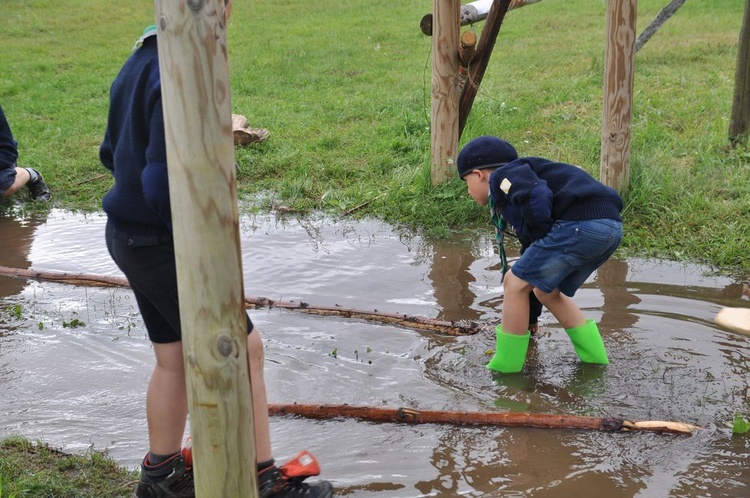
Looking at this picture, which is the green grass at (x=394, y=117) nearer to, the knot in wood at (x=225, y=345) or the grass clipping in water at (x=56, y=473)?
the grass clipping in water at (x=56, y=473)

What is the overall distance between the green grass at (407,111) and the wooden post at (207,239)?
4113mm

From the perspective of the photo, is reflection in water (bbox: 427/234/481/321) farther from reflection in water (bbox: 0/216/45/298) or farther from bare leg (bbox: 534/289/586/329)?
reflection in water (bbox: 0/216/45/298)

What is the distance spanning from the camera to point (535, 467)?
3.35 m

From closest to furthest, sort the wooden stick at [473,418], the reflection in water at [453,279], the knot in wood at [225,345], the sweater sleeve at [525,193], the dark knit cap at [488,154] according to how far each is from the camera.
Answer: the knot in wood at [225,345] → the wooden stick at [473,418] → the sweater sleeve at [525,193] → the dark knit cap at [488,154] → the reflection in water at [453,279]

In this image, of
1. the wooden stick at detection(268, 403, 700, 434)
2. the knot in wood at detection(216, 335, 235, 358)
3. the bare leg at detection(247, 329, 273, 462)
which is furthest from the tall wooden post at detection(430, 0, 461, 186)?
the knot in wood at detection(216, 335, 235, 358)

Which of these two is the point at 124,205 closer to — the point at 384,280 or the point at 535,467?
the point at 535,467

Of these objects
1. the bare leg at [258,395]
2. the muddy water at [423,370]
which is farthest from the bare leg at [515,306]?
→ the bare leg at [258,395]

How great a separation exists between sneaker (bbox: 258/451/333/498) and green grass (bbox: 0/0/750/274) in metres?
3.56

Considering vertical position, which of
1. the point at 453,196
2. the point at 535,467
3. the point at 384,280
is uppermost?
the point at 453,196

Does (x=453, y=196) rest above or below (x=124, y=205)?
below

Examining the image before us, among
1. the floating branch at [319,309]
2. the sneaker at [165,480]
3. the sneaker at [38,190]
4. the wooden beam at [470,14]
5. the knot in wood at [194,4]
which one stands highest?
the wooden beam at [470,14]

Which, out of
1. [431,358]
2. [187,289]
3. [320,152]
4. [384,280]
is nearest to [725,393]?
[431,358]

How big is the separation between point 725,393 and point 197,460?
8.55 ft

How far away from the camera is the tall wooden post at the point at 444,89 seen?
21.2ft
